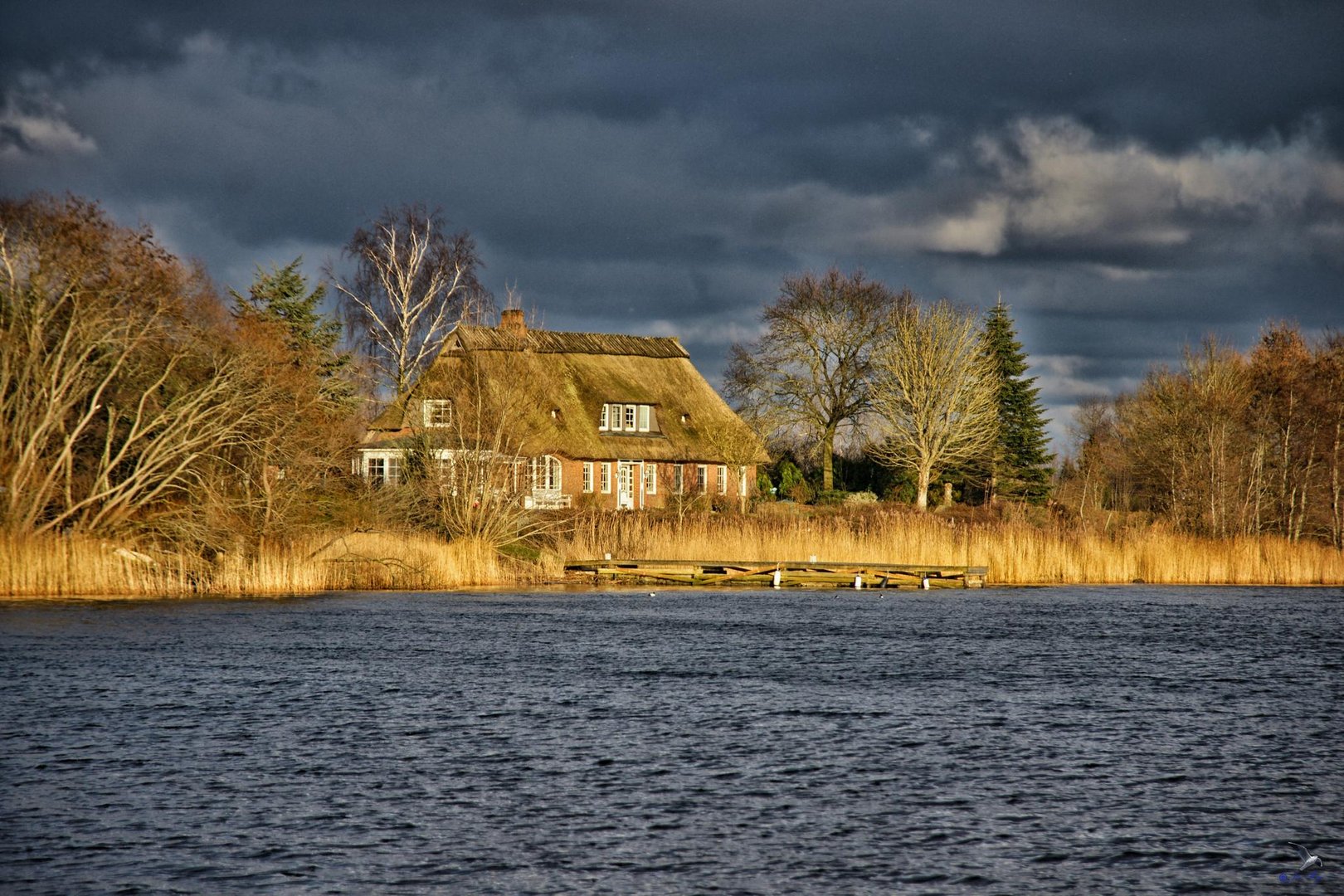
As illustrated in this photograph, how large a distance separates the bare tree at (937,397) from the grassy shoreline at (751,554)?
14397mm

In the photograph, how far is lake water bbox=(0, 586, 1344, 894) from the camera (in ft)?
34.7

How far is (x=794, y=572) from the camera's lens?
130 feet

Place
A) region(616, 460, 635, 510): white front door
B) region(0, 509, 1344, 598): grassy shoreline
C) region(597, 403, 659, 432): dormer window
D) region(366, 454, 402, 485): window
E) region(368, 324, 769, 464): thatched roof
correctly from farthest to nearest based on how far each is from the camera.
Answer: region(597, 403, 659, 432): dormer window → region(616, 460, 635, 510): white front door → region(368, 324, 769, 464): thatched roof → region(366, 454, 402, 485): window → region(0, 509, 1344, 598): grassy shoreline

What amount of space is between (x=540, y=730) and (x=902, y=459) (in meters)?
49.5

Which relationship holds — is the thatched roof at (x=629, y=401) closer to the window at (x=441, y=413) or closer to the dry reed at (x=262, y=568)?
the window at (x=441, y=413)

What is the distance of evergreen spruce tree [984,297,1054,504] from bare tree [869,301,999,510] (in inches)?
115

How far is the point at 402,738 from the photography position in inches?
607

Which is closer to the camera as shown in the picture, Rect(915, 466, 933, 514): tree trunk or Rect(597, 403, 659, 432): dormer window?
Rect(915, 466, 933, 514): tree trunk

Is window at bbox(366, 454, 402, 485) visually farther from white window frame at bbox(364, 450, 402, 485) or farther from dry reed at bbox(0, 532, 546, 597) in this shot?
dry reed at bbox(0, 532, 546, 597)

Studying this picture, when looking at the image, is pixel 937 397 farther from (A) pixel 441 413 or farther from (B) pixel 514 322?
(A) pixel 441 413

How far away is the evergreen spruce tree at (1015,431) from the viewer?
66.4 metres

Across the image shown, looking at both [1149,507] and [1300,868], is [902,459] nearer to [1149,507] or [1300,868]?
[1149,507]

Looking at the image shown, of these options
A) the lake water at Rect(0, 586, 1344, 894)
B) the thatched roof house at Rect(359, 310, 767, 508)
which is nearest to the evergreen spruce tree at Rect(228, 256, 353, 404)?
the thatched roof house at Rect(359, 310, 767, 508)

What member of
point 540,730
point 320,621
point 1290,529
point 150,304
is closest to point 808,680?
point 540,730
